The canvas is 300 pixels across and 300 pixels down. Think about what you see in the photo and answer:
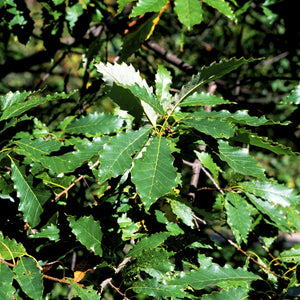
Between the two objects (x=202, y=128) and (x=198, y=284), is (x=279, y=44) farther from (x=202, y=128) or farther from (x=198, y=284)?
(x=198, y=284)

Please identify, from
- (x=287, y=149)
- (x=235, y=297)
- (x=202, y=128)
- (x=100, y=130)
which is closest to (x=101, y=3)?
(x=100, y=130)

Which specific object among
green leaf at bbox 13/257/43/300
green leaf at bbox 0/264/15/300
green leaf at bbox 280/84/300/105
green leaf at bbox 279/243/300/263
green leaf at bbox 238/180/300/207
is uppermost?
green leaf at bbox 280/84/300/105

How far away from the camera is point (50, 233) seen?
1056 mm

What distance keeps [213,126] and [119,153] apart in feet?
0.97

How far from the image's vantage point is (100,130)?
1.29m

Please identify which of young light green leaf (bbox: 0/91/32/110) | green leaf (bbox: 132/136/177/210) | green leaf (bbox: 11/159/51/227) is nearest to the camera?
green leaf (bbox: 132/136/177/210)

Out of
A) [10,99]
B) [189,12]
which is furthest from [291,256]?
[10,99]

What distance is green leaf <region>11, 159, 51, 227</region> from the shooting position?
1.00 m

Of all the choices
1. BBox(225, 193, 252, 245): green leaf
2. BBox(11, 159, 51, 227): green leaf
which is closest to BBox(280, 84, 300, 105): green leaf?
BBox(225, 193, 252, 245): green leaf

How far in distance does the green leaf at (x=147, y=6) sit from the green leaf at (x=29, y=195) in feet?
2.34

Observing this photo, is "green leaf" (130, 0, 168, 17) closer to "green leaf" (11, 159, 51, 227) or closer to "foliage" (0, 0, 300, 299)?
"foliage" (0, 0, 300, 299)

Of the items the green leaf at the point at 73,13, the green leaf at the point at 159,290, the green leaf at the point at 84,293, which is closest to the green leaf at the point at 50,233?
the green leaf at the point at 84,293

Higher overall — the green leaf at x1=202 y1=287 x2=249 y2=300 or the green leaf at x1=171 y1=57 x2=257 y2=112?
the green leaf at x1=171 y1=57 x2=257 y2=112

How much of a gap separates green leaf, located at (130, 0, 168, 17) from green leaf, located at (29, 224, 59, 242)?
83 centimetres
